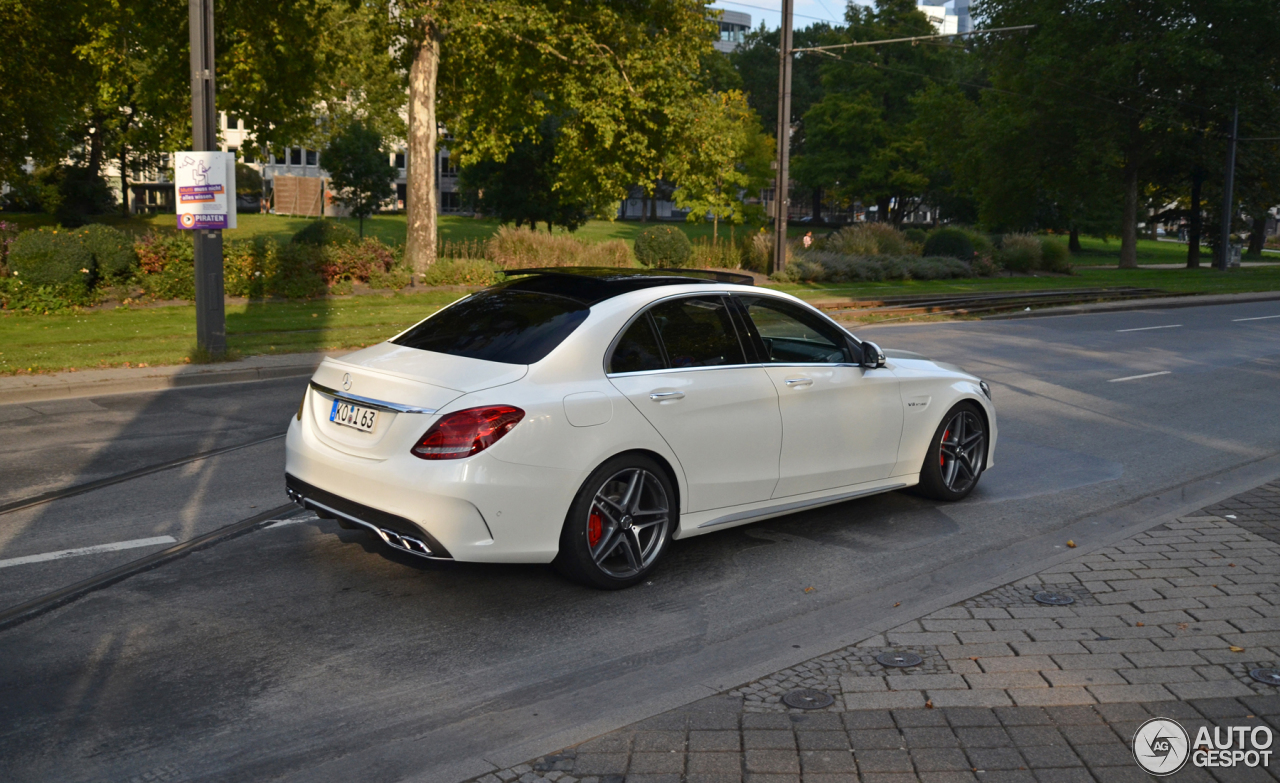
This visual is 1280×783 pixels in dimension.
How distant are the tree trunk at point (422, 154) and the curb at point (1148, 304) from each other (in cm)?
1272

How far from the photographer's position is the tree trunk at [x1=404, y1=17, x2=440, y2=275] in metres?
25.7

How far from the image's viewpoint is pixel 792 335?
6.99 m

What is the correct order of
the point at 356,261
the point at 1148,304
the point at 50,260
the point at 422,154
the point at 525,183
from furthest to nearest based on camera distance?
the point at 525,183
the point at 1148,304
the point at 422,154
the point at 356,261
the point at 50,260

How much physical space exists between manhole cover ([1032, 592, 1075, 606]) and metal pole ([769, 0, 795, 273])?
23282 mm

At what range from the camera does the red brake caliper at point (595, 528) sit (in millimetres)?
5445

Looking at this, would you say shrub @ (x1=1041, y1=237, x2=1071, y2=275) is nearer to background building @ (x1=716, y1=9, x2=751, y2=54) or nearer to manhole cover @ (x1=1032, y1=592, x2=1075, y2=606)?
manhole cover @ (x1=1032, y1=592, x2=1075, y2=606)

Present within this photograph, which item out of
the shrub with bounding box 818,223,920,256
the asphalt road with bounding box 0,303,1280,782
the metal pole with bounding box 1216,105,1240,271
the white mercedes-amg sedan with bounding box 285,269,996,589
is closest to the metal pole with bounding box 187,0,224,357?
the asphalt road with bounding box 0,303,1280,782

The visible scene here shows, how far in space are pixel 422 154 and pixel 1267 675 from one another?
23.8 meters

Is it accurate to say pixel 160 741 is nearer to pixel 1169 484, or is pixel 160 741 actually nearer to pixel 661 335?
pixel 661 335

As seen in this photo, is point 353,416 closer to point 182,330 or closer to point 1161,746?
point 1161,746

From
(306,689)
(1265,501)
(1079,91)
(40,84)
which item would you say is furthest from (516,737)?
(1079,91)

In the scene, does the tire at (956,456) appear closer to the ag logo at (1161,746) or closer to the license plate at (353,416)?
the ag logo at (1161,746)

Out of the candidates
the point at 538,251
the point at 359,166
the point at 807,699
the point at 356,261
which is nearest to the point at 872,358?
the point at 807,699

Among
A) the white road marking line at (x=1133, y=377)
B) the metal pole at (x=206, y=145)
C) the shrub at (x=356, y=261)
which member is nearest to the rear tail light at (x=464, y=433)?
the metal pole at (x=206, y=145)
